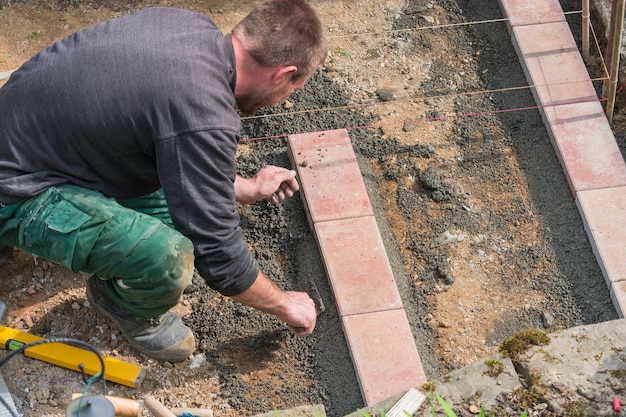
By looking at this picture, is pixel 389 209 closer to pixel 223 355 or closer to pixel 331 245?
pixel 331 245

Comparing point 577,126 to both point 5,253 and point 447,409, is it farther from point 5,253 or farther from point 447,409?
point 5,253

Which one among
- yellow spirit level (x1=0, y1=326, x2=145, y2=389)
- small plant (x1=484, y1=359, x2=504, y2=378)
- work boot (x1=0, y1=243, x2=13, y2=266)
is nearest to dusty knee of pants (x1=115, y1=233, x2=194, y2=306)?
yellow spirit level (x1=0, y1=326, x2=145, y2=389)

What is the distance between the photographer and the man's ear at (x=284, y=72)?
11.3 ft

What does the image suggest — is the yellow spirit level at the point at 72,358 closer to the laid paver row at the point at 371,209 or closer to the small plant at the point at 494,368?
the laid paver row at the point at 371,209

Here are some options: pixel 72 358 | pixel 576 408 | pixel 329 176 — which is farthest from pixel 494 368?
pixel 72 358

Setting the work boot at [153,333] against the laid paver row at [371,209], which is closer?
the work boot at [153,333]

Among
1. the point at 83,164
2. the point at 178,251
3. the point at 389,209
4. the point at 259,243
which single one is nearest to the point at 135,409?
the point at 178,251

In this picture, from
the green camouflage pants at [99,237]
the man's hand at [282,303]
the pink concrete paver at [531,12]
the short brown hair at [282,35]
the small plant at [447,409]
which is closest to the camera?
the small plant at [447,409]

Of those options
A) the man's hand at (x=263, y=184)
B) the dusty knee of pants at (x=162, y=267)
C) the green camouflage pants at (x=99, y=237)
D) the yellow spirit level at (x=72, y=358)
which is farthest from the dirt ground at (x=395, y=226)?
the green camouflage pants at (x=99, y=237)

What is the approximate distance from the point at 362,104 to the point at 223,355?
194 cm

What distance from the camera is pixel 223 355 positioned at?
13.7 ft

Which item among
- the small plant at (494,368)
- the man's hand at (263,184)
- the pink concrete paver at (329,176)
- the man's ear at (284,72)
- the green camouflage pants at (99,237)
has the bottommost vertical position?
the pink concrete paver at (329,176)

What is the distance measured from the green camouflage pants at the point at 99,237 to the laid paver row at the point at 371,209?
3.61 ft

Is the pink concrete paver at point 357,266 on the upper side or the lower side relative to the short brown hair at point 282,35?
lower
